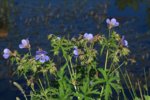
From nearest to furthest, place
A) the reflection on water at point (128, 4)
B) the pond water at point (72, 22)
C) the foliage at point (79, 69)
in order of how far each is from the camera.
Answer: the foliage at point (79, 69)
the pond water at point (72, 22)
the reflection on water at point (128, 4)

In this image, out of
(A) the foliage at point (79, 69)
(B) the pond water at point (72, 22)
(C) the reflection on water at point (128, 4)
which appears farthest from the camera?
(C) the reflection on water at point (128, 4)

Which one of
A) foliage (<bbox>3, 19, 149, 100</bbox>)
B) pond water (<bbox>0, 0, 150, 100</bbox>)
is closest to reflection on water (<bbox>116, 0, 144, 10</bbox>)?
pond water (<bbox>0, 0, 150, 100</bbox>)

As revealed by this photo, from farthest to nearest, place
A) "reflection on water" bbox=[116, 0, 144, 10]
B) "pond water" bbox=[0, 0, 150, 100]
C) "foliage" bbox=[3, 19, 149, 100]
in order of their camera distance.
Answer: "reflection on water" bbox=[116, 0, 144, 10] → "pond water" bbox=[0, 0, 150, 100] → "foliage" bbox=[3, 19, 149, 100]

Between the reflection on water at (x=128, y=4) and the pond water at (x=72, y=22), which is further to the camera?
the reflection on water at (x=128, y=4)

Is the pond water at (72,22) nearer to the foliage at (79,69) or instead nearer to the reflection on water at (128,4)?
the reflection on water at (128,4)

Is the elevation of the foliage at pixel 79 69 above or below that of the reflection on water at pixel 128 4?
below

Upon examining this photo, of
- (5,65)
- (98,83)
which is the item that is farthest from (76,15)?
(98,83)

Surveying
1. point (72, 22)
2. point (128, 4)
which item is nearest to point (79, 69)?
point (72, 22)

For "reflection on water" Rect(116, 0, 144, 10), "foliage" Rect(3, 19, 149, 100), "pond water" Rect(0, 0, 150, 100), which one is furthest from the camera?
"reflection on water" Rect(116, 0, 144, 10)

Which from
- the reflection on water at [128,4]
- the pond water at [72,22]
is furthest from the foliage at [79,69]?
the reflection on water at [128,4]

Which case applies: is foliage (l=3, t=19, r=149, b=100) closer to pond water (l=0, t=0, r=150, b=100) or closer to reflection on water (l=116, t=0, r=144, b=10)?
pond water (l=0, t=0, r=150, b=100)
